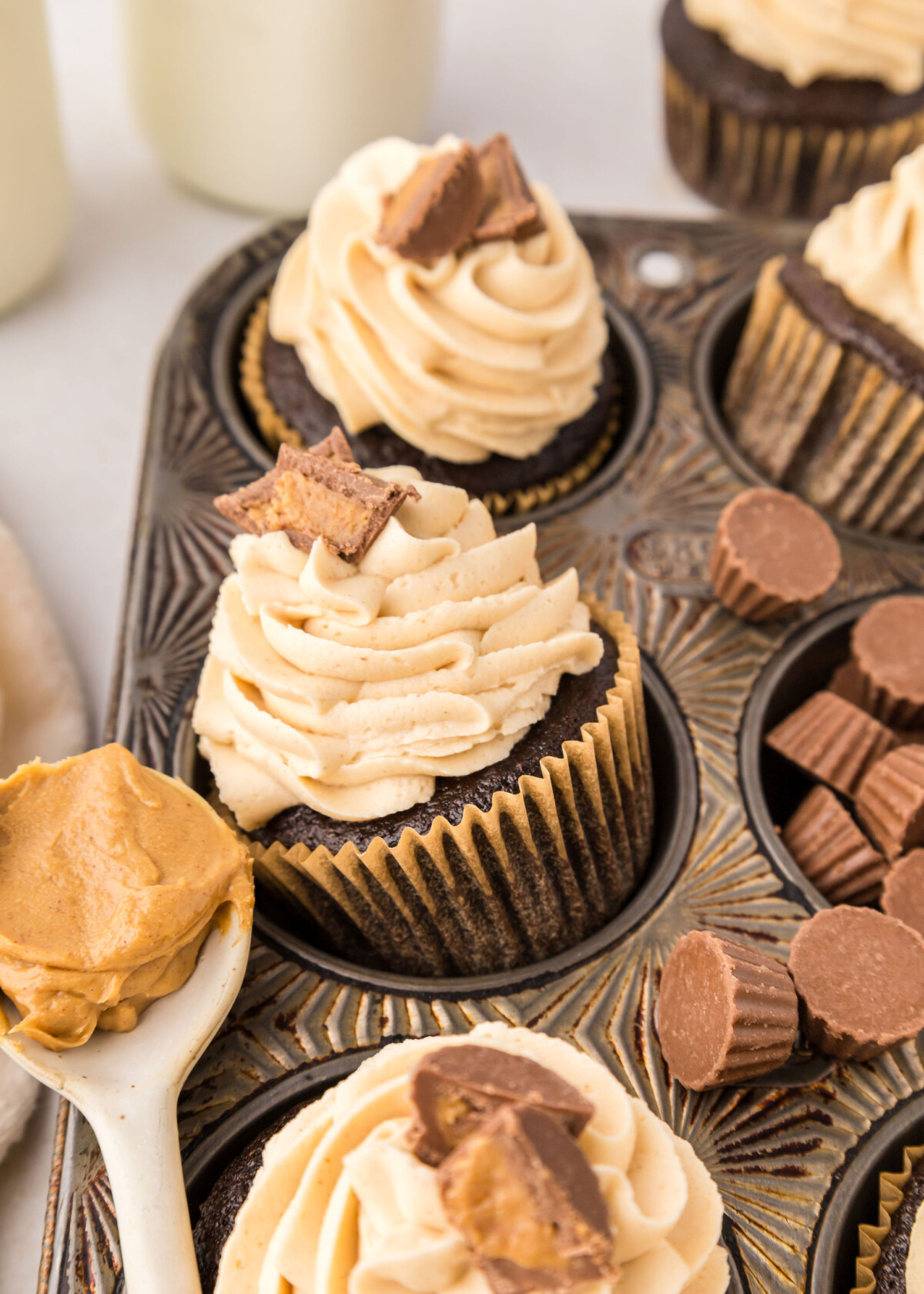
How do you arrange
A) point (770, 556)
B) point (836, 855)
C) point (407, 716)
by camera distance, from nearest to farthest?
1. point (407, 716)
2. point (836, 855)
3. point (770, 556)

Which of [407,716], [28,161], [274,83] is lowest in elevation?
[407,716]

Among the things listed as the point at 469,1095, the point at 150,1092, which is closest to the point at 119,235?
the point at 150,1092

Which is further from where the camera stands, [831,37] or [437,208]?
[831,37]

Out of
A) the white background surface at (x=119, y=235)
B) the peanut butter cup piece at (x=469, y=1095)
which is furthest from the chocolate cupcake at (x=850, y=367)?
the peanut butter cup piece at (x=469, y=1095)

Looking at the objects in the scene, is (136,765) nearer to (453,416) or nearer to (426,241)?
(453,416)

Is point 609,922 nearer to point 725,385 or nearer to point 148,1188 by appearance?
point 148,1188
